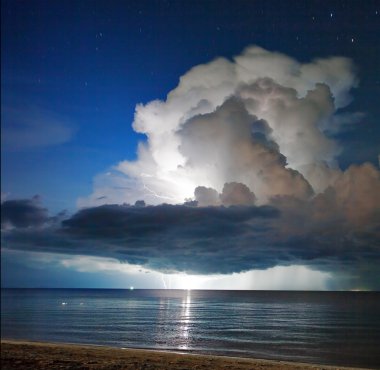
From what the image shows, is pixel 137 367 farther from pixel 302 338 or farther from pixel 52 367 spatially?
pixel 302 338

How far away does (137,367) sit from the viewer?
83.3ft

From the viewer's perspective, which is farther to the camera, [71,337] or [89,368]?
[71,337]

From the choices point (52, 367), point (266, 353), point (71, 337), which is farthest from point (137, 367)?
point (71, 337)

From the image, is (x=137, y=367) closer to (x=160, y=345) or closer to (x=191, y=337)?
(x=160, y=345)

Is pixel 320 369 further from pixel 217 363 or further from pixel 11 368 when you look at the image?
pixel 11 368

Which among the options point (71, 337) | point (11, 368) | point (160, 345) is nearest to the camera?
point (11, 368)

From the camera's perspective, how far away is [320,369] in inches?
1204

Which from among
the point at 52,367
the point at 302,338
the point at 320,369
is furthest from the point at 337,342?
the point at 52,367

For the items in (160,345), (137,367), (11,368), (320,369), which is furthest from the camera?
(160,345)

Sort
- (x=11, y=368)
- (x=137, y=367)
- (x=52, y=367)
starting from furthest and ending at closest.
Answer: (x=137, y=367) → (x=52, y=367) → (x=11, y=368)

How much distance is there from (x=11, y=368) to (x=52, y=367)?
2.38m

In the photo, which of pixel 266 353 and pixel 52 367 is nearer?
pixel 52 367

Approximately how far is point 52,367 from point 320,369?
61.9 feet

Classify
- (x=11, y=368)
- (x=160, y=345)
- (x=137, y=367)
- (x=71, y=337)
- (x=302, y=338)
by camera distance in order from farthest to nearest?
1. (x=302, y=338)
2. (x=71, y=337)
3. (x=160, y=345)
4. (x=137, y=367)
5. (x=11, y=368)
